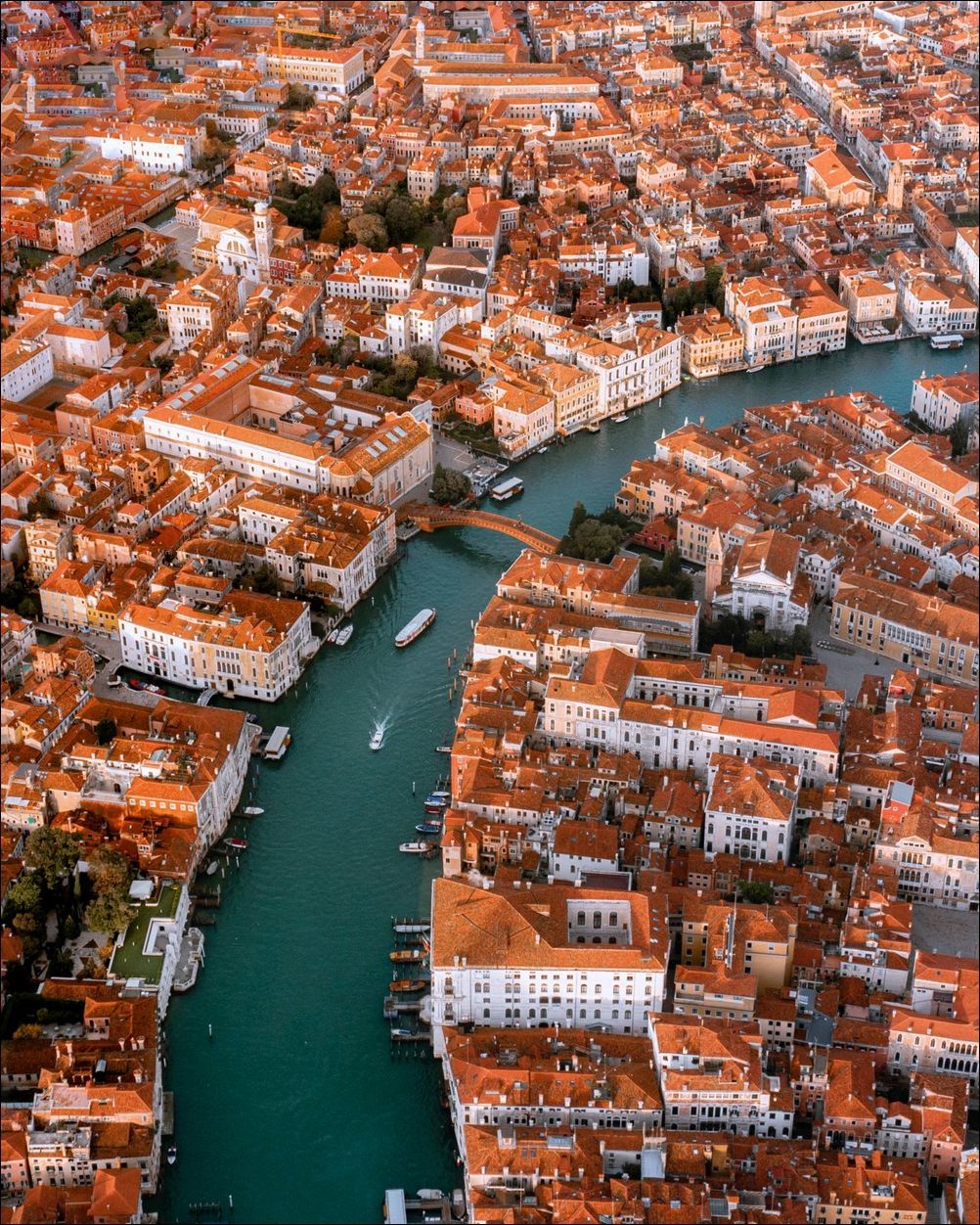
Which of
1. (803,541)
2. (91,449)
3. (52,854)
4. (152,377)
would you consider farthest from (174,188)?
(52,854)

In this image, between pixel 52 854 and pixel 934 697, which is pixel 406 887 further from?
pixel 934 697

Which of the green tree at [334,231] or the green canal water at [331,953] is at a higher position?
the green tree at [334,231]

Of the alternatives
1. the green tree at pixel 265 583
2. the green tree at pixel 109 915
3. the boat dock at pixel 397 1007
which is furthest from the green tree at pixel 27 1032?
the green tree at pixel 265 583

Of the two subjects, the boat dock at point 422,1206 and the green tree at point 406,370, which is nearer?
the boat dock at point 422,1206

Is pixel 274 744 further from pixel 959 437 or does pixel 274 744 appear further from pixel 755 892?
pixel 959 437

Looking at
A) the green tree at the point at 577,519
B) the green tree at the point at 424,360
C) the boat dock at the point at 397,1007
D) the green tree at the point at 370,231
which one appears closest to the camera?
the boat dock at the point at 397,1007

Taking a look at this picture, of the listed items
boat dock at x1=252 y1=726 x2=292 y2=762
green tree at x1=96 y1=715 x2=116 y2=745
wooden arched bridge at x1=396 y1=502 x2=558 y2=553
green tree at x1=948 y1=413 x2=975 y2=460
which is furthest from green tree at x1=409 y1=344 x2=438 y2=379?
green tree at x1=96 y1=715 x2=116 y2=745

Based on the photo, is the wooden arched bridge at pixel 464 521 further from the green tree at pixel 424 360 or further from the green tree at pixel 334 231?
the green tree at pixel 334 231

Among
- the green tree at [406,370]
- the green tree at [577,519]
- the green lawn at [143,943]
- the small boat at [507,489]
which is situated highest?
the green tree at [406,370]

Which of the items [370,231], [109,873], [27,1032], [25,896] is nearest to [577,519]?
[109,873]
